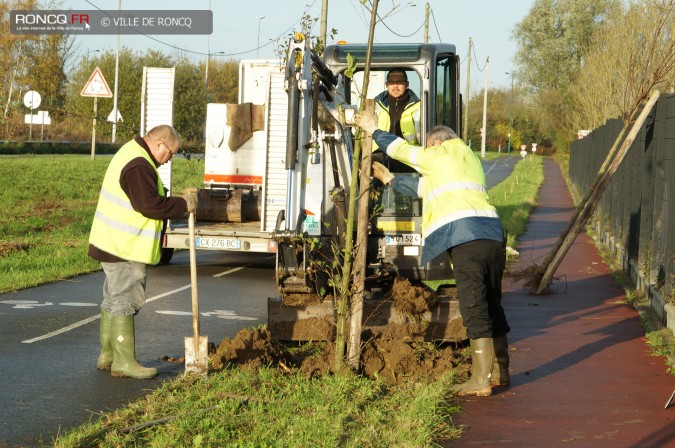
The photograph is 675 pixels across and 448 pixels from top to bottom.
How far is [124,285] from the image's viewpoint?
317 inches

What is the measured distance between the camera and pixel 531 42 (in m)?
88.7

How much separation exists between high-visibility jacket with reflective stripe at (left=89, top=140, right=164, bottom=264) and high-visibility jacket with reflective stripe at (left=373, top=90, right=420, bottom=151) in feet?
10.5

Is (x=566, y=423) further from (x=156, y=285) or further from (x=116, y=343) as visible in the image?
(x=156, y=285)

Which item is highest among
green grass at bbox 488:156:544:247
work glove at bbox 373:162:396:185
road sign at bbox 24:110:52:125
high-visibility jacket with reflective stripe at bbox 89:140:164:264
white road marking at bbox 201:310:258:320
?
road sign at bbox 24:110:52:125

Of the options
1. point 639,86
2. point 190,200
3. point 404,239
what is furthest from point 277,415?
point 639,86

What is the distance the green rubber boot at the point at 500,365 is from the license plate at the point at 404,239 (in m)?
2.58

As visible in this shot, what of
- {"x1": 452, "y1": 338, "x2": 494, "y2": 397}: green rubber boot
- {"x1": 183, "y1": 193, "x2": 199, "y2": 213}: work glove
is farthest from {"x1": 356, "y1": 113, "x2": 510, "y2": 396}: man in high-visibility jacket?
{"x1": 183, "y1": 193, "x2": 199, "y2": 213}: work glove

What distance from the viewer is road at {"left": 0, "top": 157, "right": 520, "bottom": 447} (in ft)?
22.5

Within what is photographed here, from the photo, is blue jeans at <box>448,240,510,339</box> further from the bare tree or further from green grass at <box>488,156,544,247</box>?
green grass at <box>488,156,544,247</box>

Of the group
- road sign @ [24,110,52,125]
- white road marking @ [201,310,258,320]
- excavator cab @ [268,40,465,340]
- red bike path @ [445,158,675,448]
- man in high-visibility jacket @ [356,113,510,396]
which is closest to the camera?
red bike path @ [445,158,675,448]

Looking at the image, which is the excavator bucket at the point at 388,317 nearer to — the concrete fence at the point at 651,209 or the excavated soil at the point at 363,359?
the excavated soil at the point at 363,359

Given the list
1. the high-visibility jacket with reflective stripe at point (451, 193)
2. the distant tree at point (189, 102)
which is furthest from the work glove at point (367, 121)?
the distant tree at point (189, 102)

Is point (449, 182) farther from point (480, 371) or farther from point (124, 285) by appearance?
point (124, 285)

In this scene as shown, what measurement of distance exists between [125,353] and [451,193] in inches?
108
